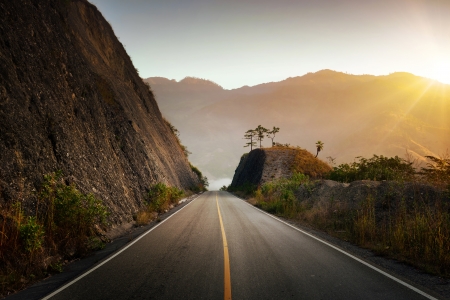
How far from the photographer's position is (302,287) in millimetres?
4801

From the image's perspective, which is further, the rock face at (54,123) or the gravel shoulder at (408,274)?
the rock face at (54,123)

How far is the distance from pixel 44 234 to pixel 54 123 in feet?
16.4

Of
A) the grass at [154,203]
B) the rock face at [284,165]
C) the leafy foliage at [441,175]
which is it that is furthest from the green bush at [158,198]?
the rock face at [284,165]

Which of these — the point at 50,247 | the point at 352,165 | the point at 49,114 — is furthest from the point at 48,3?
the point at 352,165

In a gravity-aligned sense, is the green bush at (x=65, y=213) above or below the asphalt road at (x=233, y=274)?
above

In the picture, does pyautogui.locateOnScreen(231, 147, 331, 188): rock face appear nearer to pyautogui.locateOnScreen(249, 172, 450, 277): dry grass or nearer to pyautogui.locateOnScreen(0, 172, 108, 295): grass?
pyautogui.locateOnScreen(249, 172, 450, 277): dry grass

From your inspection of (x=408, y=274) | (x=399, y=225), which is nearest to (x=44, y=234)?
(x=408, y=274)

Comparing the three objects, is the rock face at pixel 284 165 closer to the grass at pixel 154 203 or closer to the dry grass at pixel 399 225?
the grass at pixel 154 203

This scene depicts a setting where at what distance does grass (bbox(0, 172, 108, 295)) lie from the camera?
5.35m

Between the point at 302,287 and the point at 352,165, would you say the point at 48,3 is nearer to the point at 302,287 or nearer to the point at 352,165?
the point at 302,287

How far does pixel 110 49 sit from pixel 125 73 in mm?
3065

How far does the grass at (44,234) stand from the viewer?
5348mm

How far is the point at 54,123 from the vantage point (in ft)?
32.4

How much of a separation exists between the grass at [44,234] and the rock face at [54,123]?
1.57 feet
